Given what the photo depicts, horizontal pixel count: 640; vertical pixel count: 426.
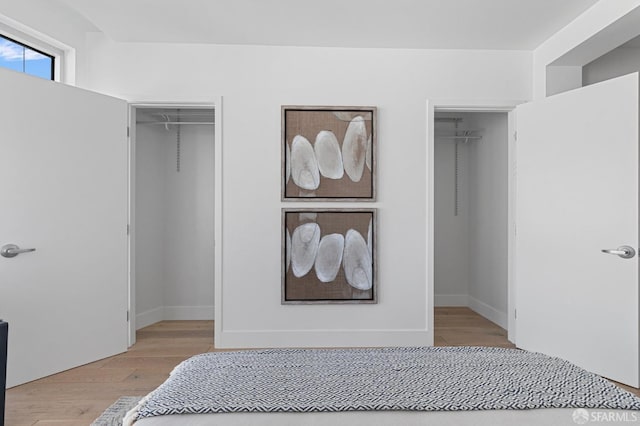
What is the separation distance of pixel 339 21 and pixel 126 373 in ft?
9.63

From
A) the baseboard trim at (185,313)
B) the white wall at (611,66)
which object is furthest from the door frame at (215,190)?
the white wall at (611,66)

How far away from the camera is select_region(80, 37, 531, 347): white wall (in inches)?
140

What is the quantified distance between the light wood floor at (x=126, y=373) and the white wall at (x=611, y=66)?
2422 mm

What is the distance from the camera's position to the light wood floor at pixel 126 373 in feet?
7.93

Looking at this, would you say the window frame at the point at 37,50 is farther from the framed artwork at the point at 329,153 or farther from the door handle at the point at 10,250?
the framed artwork at the point at 329,153

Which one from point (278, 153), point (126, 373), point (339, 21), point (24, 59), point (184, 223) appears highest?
point (339, 21)

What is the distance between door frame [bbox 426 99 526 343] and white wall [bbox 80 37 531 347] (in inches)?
2.0

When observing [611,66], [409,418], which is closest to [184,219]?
[409,418]

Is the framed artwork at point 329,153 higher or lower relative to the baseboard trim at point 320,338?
higher

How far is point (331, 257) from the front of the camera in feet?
11.7

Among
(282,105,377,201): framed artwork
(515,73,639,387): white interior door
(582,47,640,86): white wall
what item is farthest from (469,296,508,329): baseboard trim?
(582,47,640,86): white wall

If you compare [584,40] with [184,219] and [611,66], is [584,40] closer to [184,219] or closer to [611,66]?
[611,66]

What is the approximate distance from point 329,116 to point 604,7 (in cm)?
202

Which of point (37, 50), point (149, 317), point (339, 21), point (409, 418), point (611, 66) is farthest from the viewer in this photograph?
point (149, 317)
